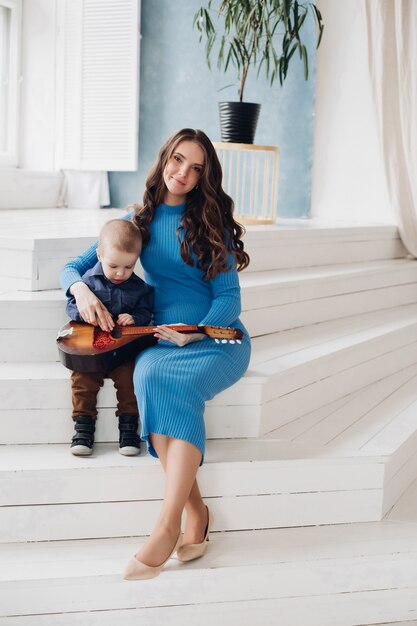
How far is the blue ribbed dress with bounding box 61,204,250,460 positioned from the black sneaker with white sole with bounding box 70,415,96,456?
0.19 meters

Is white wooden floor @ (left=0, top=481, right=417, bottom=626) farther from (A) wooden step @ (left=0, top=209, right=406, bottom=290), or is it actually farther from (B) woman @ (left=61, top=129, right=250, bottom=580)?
(A) wooden step @ (left=0, top=209, right=406, bottom=290)

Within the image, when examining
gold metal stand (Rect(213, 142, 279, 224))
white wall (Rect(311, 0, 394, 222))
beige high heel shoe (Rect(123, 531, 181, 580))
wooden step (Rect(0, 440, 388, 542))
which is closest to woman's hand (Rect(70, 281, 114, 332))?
wooden step (Rect(0, 440, 388, 542))

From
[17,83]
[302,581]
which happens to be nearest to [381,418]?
[302,581]

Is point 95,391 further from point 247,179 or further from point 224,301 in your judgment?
point 247,179

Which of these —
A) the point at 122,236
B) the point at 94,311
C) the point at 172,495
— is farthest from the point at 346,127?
the point at 172,495

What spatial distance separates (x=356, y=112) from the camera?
4375 millimetres

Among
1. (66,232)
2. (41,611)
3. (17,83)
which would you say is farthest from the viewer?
(17,83)

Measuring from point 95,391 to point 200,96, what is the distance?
3023 millimetres

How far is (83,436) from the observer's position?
2020mm

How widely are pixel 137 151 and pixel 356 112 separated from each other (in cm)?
135

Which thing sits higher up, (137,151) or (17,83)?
(17,83)

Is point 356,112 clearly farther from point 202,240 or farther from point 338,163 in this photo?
point 202,240

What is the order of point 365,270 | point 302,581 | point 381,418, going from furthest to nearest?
point 365,270, point 381,418, point 302,581

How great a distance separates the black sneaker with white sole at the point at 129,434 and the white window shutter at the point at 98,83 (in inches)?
114
